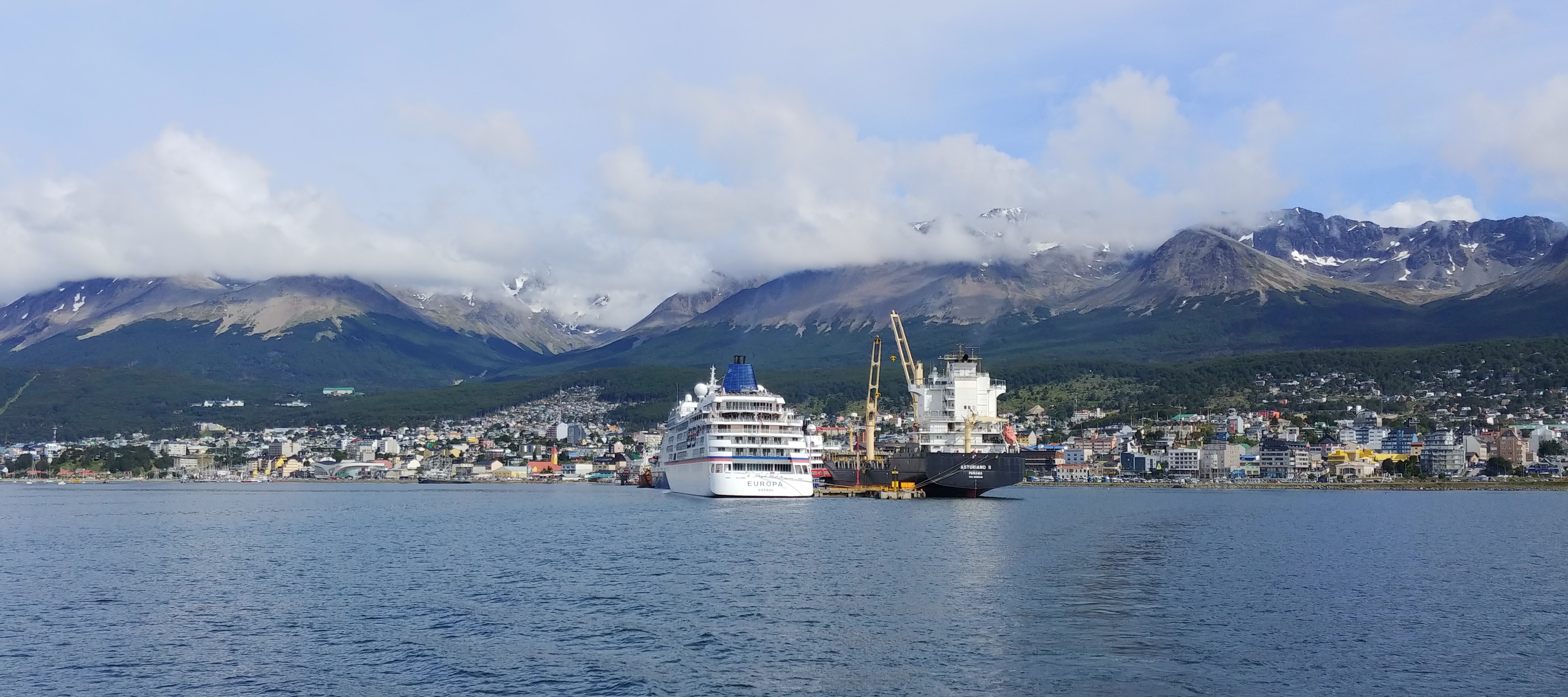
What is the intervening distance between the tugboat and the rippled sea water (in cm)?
3762

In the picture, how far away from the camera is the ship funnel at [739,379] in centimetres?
12456

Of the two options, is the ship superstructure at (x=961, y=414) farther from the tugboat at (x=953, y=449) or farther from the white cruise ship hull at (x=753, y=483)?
the white cruise ship hull at (x=753, y=483)

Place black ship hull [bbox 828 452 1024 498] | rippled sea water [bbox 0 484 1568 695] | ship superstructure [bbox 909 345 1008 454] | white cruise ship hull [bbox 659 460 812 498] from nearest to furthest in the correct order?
rippled sea water [bbox 0 484 1568 695], white cruise ship hull [bbox 659 460 812 498], black ship hull [bbox 828 452 1024 498], ship superstructure [bbox 909 345 1008 454]

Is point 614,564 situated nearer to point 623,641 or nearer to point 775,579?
point 775,579

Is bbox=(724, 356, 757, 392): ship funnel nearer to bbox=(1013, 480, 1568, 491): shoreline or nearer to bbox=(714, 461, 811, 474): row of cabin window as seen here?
bbox=(714, 461, 811, 474): row of cabin window

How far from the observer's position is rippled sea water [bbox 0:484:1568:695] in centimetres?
3619

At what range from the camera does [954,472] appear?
424ft

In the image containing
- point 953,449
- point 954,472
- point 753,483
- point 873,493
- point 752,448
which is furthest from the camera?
point 953,449

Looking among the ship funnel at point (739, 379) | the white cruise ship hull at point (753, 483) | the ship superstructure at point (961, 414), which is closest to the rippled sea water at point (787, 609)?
the white cruise ship hull at point (753, 483)

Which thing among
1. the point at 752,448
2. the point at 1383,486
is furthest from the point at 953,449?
the point at 1383,486

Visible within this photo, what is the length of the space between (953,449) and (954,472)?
7.61 m

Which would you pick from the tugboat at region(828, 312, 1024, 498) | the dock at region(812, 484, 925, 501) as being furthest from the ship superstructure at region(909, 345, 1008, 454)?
the dock at region(812, 484, 925, 501)

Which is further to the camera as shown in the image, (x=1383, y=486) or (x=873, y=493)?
(x=1383, y=486)

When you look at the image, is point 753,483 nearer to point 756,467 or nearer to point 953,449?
point 756,467
